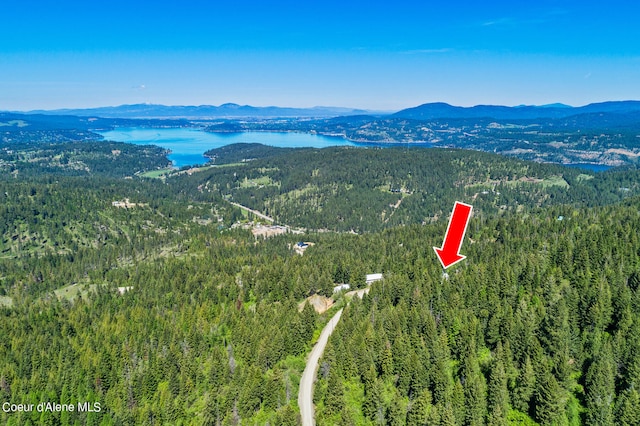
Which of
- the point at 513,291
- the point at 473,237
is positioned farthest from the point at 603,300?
the point at 473,237

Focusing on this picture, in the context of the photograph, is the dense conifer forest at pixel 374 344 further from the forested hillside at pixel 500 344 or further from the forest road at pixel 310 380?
the forest road at pixel 310 380

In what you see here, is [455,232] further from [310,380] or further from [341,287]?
[341,287]

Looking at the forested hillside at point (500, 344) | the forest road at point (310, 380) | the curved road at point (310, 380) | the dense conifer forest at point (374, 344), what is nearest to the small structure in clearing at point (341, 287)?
the dense conifer forest at point (374, 344)

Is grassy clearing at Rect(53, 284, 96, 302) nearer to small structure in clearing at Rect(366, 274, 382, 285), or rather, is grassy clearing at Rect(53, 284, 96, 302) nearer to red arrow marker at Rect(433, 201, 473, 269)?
small structure in clearing at Rect(366, 274, 382, 285)

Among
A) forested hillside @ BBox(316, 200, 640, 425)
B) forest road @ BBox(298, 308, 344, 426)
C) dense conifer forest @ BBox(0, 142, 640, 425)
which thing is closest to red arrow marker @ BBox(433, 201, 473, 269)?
forested hillside @ BBox(316, 200, 640, 425)

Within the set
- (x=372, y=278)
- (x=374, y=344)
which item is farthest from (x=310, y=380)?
(x=372, y=278)

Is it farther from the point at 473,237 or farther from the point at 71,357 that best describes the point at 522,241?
the point at 71,357
